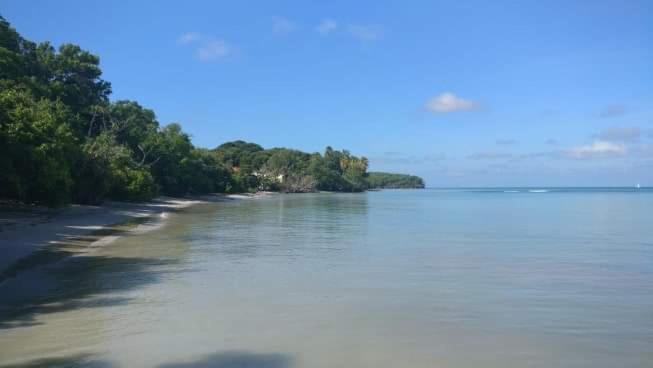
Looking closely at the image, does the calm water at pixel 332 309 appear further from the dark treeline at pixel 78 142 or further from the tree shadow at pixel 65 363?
the dark treeline at pixel 78 142

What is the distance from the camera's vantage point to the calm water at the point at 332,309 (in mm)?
7270

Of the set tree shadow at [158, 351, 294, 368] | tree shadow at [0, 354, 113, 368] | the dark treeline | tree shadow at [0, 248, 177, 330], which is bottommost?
tree shadow at [158, 351, 294, 368]

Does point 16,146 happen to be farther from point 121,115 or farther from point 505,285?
point 121,115

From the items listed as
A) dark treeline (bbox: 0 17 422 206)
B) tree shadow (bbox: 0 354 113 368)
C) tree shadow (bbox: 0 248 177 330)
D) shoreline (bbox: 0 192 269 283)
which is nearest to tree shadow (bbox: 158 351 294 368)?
tree shadow (bbox: 0 354 113 368)

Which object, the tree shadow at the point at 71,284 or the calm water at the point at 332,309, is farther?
the tree shadow at the point at 71,284

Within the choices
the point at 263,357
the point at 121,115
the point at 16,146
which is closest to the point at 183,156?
the point at 121,115

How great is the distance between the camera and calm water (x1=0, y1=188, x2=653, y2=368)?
727cm

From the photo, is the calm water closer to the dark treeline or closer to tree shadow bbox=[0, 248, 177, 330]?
tree shadow bbox=[0, 248, 177, 330]

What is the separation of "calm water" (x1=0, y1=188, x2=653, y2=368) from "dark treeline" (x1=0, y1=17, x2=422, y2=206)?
904cm

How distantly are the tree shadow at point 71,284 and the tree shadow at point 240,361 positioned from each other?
3483mm

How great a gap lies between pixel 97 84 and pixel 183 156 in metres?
13.5

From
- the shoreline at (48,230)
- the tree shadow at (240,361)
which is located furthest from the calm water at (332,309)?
the shoreline at (48,230)

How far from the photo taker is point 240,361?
6926 mm

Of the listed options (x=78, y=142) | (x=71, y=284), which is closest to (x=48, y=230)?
(x=71, y=284)
